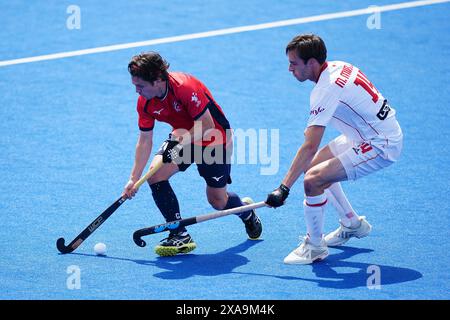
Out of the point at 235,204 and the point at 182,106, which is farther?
the point at 235,204

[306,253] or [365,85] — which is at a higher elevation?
[365,85]

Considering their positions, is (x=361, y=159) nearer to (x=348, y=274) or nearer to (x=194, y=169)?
(x=348, y=274)

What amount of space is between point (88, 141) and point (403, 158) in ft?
12.3

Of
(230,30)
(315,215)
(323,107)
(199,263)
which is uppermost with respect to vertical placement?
(230,30)

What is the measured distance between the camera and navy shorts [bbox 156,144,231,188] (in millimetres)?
8289

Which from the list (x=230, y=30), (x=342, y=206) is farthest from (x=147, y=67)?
(x=230, y=30)

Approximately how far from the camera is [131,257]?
8.19 metres

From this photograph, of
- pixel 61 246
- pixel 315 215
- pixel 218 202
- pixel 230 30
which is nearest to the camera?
pixel 315 215

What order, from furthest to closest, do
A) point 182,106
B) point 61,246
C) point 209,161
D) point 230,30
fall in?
point 230,30, point 209,161, point 61,246, point 182,106

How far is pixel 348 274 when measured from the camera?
7797mm

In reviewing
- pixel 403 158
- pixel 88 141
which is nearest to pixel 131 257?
pixel 88 141

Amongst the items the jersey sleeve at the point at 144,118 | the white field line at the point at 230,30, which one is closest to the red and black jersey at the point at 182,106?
the jersey sleeve at the point at 144,118

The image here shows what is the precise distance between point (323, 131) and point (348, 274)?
4.09 feet

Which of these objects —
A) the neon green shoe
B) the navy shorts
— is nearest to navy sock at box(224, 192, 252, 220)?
the navy shorts
